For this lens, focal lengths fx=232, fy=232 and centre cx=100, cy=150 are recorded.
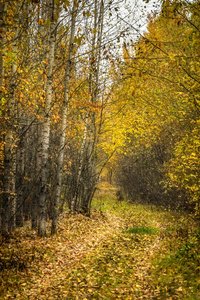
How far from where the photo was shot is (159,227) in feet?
34.3

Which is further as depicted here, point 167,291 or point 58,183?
point 58,183

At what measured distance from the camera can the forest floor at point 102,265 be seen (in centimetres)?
492

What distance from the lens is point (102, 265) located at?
21.0 ft

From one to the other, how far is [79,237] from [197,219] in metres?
4.71

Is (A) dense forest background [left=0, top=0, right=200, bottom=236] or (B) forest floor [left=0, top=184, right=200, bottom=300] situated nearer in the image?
(B) forest floor [left=0, top=184, right=200, bottom=300]

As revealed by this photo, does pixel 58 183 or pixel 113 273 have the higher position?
pixel 58 183

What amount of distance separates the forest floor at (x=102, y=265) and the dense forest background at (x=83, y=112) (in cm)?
110

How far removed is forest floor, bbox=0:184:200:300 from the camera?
4.92 metres

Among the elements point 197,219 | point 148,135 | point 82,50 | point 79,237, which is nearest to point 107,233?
point 79,237

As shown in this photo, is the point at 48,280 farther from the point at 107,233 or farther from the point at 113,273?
the point at 107,233

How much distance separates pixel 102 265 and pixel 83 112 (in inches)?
343

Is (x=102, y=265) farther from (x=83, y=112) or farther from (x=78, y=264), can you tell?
(x=83, y=112)

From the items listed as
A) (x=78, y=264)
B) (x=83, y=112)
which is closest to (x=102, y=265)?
(x=78, y=264)

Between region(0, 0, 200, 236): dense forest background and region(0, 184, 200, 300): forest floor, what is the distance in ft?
3.62
